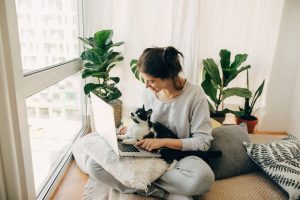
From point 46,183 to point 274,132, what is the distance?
2366 mm

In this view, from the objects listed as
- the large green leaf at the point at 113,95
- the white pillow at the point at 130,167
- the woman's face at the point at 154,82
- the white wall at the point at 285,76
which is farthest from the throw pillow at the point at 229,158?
the white wall at the point at 285,76

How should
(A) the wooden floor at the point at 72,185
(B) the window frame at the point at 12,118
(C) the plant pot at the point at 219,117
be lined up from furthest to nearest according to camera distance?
(C) the plant pot at the point at 219,117 → (A) the wooden floor at the point at 72,185 → (B) the window frame at the point at 12,118

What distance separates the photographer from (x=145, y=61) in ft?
3.97

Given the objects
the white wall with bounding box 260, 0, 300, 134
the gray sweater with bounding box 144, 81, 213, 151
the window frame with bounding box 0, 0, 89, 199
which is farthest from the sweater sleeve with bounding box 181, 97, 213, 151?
the white wall with bounding box 260, 0, 300, 134

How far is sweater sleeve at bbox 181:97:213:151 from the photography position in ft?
3.97

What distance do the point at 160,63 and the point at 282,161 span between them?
2.39 ft

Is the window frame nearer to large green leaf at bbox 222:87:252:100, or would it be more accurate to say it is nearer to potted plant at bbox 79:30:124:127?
potted plant at bbox 79:30:124:127

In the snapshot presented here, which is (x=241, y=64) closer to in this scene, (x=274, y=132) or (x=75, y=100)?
(x=274, y=132)

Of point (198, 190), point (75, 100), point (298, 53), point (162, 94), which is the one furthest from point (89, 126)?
point (298, 53)

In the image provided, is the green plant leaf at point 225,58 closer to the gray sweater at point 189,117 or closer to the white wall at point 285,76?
the white wall at point 285,76

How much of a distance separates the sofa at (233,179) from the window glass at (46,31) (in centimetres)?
80

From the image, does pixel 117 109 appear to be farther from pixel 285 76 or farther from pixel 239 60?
pixel 285 76

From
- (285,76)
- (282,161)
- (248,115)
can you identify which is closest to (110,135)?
(282,161)

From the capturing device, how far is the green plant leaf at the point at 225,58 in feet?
7.19
